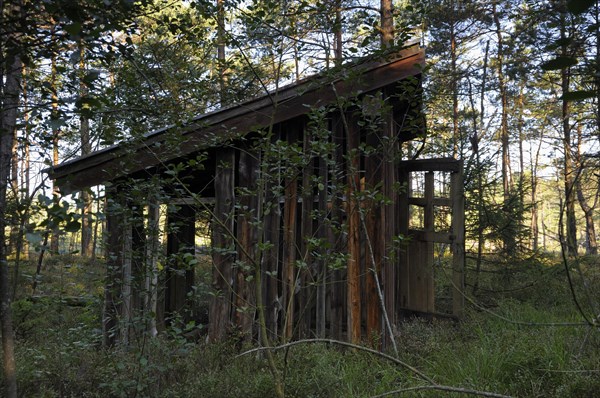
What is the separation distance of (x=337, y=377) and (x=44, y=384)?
2775 millimetres

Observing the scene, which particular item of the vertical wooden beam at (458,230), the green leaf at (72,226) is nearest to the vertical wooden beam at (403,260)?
the vertical wooden beam at (458,230)

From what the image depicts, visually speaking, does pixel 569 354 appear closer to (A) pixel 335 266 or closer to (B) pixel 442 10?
(A) pixel 335 266

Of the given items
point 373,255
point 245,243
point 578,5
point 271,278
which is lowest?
point 271,278

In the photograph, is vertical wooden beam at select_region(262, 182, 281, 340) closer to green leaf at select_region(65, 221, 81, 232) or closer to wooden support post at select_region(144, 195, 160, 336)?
wooden support post at select_region(144, 195, 160, 336)

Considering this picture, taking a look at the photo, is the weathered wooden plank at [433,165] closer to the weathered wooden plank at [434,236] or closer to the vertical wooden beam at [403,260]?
the vertical wooden beam at [403,260]

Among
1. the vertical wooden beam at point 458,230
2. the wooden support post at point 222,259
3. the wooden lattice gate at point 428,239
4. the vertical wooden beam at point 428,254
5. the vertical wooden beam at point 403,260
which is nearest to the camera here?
the wooden support post at point 222,259

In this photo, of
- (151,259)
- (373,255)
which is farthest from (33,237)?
(373,255)

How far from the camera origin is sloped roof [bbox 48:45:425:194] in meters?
A: 4.41

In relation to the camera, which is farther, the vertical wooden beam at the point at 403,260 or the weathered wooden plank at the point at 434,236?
the vertical wooden beam at the point at 403,260

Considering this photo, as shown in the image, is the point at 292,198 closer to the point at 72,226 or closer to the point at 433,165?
the point at 433,165

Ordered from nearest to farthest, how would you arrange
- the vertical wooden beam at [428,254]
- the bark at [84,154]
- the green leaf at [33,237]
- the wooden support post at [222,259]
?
the green leaf at [33,237], the bark at [84,154], the wooden support post at [222,259], the vertical wooden beam at [428,254]

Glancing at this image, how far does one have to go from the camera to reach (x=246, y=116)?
5.18 meters

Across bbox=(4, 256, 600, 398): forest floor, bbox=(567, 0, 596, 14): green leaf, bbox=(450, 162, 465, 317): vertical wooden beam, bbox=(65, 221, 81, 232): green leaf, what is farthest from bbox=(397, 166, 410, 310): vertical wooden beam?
bbox=(567, 0, 596, 14): green leaf

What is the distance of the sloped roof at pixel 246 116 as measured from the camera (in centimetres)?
441
